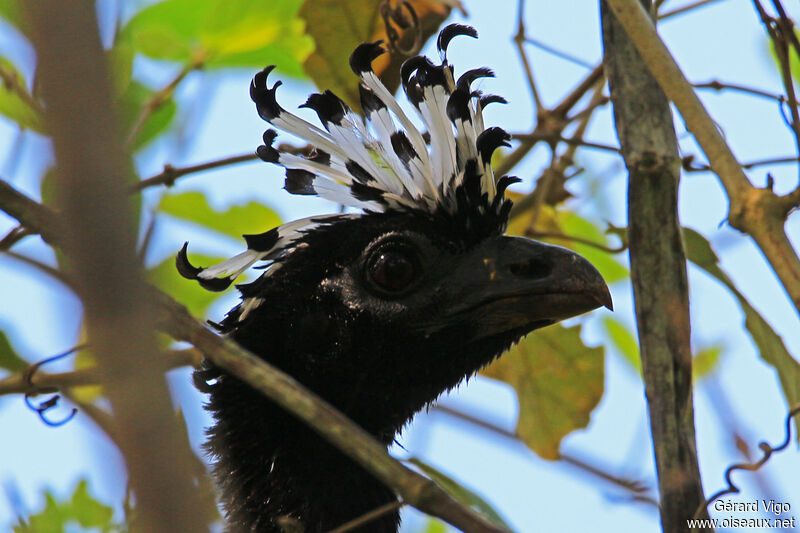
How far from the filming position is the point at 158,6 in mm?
4578

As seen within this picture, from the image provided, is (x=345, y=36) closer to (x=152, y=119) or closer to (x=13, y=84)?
(x=152, y=119)

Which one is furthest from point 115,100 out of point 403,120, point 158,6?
point 158,6

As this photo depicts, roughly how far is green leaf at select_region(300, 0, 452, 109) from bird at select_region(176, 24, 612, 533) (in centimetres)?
41

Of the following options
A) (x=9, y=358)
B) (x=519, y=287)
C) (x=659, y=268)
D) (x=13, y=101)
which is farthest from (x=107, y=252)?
(x=13, y=101)

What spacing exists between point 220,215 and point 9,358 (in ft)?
4.72

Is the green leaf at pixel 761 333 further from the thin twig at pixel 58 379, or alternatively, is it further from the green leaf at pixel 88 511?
the green leaf at pixel 88 511

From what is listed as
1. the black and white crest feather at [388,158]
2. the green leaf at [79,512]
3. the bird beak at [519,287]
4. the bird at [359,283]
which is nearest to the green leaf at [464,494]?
the bird at [359,283]

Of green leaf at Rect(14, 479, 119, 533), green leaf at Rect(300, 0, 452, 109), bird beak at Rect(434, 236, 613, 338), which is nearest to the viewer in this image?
bird beak at Rect(434, 236, 613, 338)

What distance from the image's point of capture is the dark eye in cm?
385

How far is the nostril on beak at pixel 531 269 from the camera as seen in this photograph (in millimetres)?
3598

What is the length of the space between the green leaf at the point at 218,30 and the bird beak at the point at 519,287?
1540 millimetres

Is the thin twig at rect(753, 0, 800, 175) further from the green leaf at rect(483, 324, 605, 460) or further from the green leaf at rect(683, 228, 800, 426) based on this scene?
→ the green leaf at rect(483, 324, 605, 460)

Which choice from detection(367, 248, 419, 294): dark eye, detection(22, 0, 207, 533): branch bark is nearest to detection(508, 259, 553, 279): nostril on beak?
detection(367, 248, 419, 294): dark eye

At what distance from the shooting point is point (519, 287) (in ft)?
11.9
